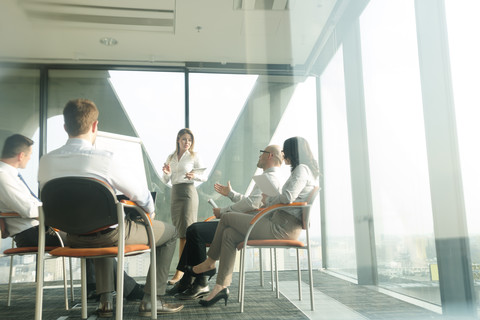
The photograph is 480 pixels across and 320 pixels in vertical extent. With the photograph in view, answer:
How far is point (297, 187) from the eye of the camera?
2.42m

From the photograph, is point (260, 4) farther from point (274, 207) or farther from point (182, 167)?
point (274, 207)

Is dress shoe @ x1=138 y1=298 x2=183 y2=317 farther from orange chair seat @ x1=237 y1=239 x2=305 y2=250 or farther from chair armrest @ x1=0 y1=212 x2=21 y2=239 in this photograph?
chair armrest @ x1=0 y1=212 x2=21 y2=239

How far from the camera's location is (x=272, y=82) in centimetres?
389

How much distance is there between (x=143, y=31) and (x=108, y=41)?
0.51 meters

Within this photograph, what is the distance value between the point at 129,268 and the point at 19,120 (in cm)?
230

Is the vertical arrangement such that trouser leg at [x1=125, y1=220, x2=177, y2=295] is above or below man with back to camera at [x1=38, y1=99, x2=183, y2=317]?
below

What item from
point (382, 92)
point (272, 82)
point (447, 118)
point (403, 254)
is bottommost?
point (403, 254)

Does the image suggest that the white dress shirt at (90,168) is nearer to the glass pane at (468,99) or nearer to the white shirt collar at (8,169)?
the white shirt collar at (8,169)

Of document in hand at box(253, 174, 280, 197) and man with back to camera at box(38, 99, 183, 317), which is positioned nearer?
man with back to camera at box(38, 99, 183, 317)

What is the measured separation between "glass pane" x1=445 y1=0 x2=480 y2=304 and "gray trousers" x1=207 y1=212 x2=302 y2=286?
1301 millimetres

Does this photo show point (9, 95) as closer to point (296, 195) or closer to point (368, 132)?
point (296, 195)

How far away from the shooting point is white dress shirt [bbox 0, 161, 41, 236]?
8.36 feet

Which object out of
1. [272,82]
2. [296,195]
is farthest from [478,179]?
[272,82]

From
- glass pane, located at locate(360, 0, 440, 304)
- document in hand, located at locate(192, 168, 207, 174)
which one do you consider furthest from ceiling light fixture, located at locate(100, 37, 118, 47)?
glass pane, located at locate(360, 0, 440, 304)
